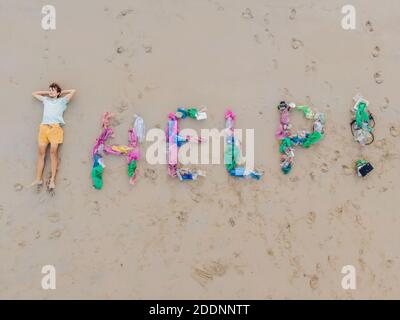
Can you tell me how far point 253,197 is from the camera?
438 cm

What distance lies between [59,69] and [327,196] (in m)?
2.68

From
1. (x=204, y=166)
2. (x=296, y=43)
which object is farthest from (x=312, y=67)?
(x=204, y=166)

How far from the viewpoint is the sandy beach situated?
169 inches

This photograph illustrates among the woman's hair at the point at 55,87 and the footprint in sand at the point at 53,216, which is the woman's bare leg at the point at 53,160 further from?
the woman's hair at the point at 55,87

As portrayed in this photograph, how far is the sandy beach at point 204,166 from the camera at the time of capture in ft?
14.1

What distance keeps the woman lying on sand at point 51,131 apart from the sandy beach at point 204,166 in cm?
8

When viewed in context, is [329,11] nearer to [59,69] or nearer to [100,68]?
[100,68]

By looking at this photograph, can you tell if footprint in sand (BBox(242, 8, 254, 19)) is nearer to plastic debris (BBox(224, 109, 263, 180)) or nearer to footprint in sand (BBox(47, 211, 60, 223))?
plastic debris (BBox(224, 109, 263, 180))

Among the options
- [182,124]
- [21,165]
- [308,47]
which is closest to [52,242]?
[21,165]

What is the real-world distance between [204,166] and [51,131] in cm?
139

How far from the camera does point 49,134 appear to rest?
170 inches

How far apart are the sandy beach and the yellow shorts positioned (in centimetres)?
11

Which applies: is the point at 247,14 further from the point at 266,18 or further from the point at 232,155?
the point at 232,155

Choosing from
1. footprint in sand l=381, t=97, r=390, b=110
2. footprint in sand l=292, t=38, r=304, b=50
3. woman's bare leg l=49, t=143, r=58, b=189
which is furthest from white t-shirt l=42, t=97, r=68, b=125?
footprint in sand l=381, t=97, r=390, b=110
